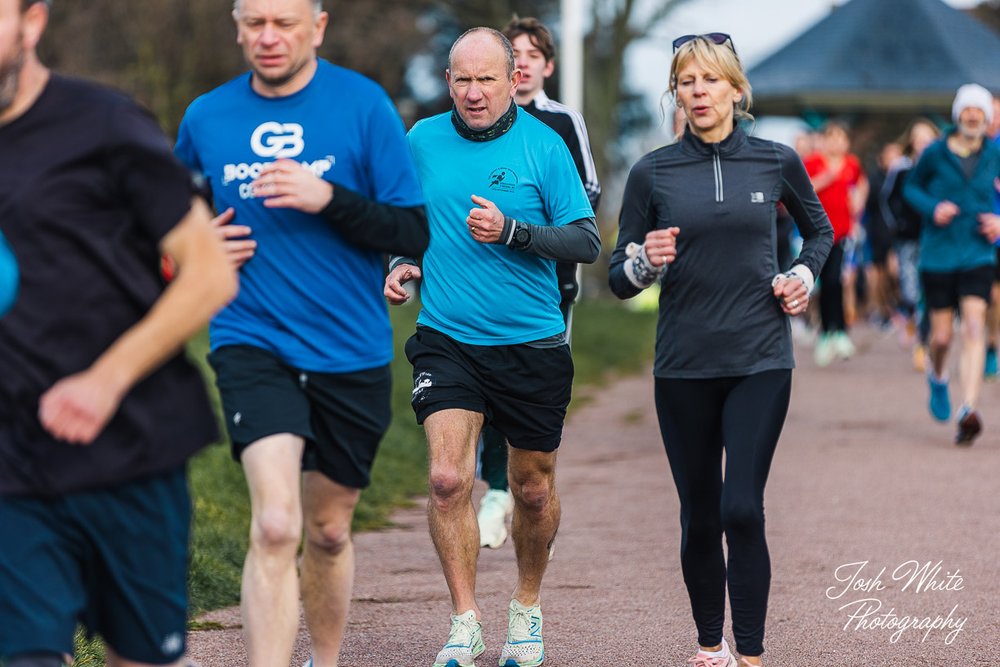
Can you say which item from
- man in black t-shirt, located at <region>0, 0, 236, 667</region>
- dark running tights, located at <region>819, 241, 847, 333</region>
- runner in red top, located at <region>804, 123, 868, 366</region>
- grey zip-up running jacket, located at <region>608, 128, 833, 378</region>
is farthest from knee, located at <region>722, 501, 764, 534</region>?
runner in red top, located at <region>804, 123, 868, 366</region>

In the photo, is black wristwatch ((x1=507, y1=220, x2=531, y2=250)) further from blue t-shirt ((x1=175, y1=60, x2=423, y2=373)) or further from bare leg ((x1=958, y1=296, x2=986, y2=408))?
bare leg ((x1=958, y1=296, x2=986, y2=408))

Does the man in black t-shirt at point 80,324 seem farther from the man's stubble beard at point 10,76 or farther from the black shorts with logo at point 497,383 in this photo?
the black shorts with logo at point 497,383

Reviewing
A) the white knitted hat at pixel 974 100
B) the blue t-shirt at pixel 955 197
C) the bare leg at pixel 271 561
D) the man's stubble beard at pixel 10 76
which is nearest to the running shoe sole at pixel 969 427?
the blue t-shirt at pixel 955 197

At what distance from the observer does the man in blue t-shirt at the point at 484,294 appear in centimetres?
581

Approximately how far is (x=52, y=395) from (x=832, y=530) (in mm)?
5740

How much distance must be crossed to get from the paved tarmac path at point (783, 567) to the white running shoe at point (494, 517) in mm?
69

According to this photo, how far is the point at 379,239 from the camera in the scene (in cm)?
461

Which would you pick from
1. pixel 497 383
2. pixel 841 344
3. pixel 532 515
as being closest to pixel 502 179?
pixel 497 383

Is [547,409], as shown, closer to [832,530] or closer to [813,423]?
[832,530]

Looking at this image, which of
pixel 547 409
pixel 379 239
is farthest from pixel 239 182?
pixel 547 409

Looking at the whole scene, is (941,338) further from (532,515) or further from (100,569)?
(100,569)

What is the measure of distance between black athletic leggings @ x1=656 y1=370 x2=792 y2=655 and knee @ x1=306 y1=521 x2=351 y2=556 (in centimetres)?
121

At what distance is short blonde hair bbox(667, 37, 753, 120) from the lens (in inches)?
221

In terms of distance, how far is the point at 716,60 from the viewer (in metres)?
5.62
